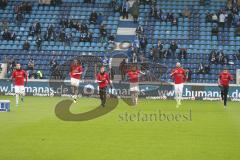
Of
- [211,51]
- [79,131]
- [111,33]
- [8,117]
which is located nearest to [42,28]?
[111,33]

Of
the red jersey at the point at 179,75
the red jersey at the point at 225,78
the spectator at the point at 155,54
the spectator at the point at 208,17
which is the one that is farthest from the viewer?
the spectator at the point at 208,17

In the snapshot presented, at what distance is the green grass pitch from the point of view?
15652 mm

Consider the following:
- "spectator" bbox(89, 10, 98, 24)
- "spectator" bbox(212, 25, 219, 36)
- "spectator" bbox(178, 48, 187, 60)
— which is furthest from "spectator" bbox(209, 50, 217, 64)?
"spectator" bbox(89, 10, 98, 24)

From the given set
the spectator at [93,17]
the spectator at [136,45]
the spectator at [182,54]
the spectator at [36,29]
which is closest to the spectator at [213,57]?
the spectator at [182,54]

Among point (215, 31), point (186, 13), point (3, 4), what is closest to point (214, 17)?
point (215, 31)

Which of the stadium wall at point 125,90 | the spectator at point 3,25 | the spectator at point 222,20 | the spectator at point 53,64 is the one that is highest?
the spectator at point 222,20

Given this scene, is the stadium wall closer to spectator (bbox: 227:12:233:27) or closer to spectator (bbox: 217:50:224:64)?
spectator (bbox: 217:50:224:64)

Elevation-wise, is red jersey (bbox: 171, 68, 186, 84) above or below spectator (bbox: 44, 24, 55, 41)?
below

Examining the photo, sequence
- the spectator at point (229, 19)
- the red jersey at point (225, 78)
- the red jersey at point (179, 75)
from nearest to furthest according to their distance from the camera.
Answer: the red jersey at point (179, 75), the red jersey at point (225, 78), the spectator at point (229, 19)

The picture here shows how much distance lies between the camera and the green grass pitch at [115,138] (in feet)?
51.4

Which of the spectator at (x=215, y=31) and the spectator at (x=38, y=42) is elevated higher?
the spectator at (x=215, y=31)

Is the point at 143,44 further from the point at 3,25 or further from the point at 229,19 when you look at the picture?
the point at 3,25

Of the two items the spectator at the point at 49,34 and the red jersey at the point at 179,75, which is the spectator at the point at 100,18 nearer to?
the spectator at the point at 49,34

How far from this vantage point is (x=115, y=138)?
19.2 metres
